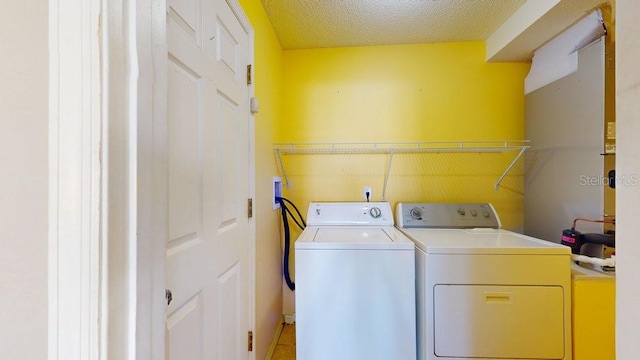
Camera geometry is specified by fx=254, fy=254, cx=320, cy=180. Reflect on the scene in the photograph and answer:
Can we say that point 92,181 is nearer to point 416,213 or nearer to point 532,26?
point 416,213

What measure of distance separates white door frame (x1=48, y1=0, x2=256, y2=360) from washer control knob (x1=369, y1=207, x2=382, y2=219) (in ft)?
5.72

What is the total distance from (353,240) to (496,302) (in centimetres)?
78

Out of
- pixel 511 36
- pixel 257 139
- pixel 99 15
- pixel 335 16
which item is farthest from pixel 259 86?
pixel 511 36

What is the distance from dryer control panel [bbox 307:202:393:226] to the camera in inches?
78.4

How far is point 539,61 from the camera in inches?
75.4

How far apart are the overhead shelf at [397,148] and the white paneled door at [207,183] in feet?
2.76

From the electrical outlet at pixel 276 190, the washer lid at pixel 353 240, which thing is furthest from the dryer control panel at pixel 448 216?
the electrical outlet at pixel 276 190

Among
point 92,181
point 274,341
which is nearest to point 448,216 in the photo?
point 274,341

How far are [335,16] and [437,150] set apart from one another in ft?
4.26

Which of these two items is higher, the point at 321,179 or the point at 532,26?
the point at 532,26

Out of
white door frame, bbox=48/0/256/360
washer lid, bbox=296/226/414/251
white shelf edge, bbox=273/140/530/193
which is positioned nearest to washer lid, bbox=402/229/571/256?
washer lid, bbox=296/226/414/251

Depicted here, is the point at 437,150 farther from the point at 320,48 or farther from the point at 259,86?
the point at 259,86

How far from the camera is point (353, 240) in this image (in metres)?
1.49

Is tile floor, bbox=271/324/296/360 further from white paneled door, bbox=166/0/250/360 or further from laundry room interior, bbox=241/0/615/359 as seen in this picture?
white paneled door, bbox=166/0/250/360
